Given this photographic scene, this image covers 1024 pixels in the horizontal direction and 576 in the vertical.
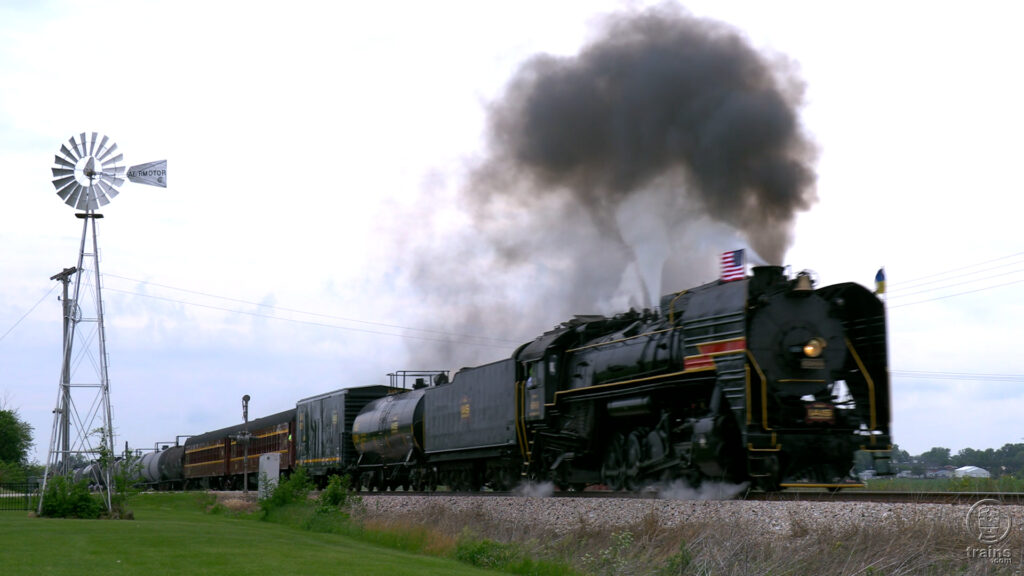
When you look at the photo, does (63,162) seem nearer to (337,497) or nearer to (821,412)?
(337,497)

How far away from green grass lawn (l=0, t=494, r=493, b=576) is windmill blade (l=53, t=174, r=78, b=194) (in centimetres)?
1101

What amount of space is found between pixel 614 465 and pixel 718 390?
408cm

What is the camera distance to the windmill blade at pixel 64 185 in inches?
1013

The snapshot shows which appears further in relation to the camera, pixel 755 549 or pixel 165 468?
pixel 165 468

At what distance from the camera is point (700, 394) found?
17.0 meters

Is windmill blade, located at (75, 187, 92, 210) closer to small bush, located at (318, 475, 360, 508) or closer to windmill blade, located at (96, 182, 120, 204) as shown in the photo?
windmill blade, located at (96, 182, 120, 204)

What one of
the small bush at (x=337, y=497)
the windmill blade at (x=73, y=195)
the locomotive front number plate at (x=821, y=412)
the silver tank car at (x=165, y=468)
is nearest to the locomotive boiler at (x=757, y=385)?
the locomotive front number plate at (x=821, y=412)

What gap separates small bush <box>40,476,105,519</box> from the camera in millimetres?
23375

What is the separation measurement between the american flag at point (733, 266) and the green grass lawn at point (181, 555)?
6.75m

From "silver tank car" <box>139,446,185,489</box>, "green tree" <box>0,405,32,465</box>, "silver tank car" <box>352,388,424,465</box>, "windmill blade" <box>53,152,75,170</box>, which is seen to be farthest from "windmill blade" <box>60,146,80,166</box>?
"green tree" <box>0,405,32,465</box>

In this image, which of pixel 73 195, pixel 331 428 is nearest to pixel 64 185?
pixel 73 195

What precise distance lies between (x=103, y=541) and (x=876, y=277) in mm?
13596

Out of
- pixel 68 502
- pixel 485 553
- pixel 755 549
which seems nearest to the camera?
pixel 755 549

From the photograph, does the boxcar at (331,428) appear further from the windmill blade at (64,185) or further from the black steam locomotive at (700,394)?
the windmill blade at (64,185)
